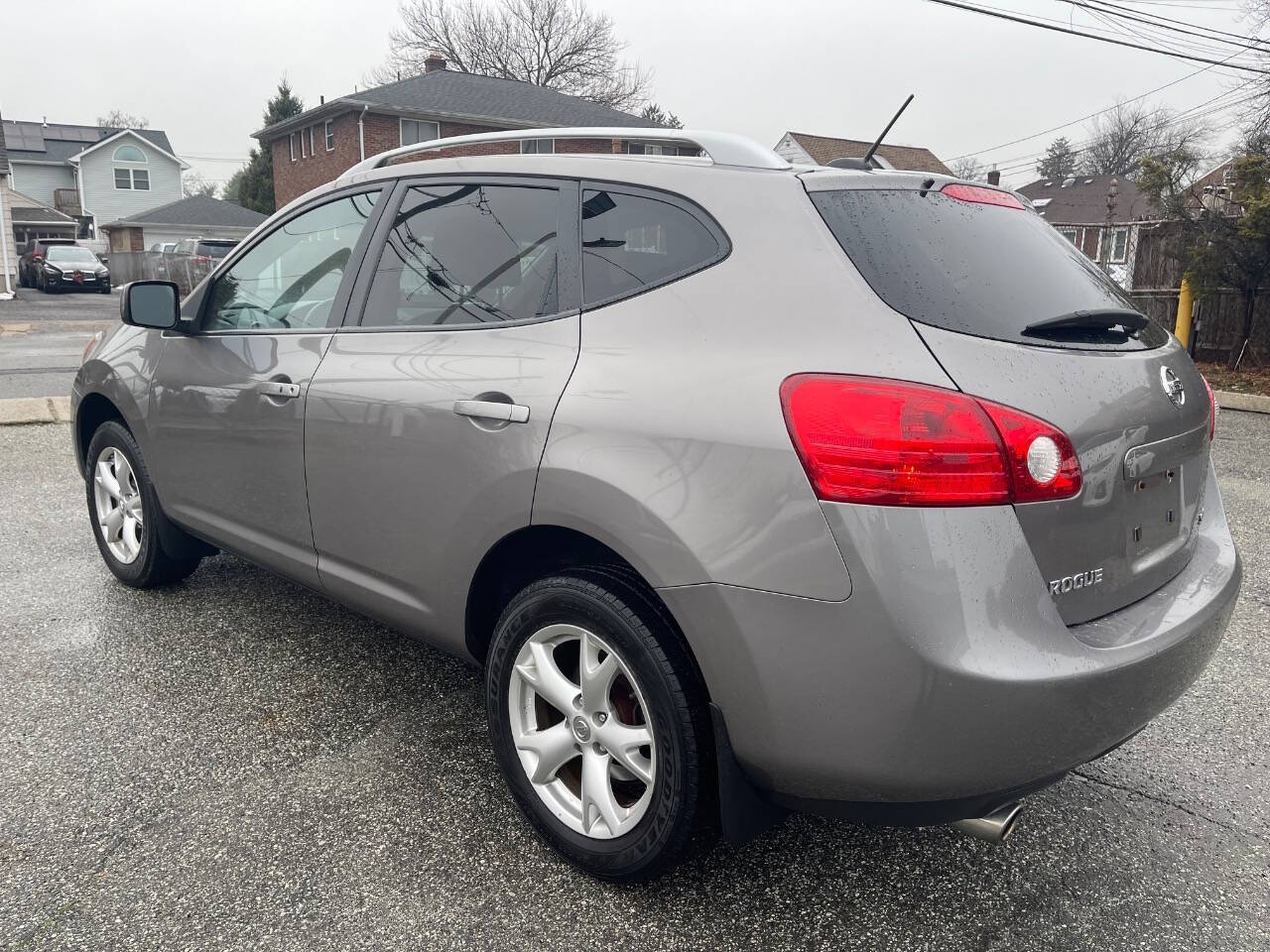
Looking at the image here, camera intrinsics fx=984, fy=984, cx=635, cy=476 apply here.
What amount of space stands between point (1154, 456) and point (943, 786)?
0.88 m

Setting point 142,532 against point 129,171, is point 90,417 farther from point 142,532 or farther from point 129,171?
point 129,171

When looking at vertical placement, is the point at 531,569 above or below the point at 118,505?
above

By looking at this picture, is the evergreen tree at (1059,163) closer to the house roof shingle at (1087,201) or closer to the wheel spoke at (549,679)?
the house roof shingle at (1087,201)

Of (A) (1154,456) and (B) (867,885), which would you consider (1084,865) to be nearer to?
(B) (867,885)

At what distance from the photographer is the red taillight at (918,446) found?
1.82m

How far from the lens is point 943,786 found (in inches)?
74.2

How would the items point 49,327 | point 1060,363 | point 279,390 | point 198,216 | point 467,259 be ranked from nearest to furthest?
point 1060,363 → point 467,259 → point 279,390 → point 49,327 → point 198,216

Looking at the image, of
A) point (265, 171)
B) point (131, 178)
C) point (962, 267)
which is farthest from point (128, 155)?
point (962, 267)

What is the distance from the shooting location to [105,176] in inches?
2206

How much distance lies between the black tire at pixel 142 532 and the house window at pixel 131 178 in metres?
60.9

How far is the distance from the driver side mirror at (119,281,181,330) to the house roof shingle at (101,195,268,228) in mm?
43432

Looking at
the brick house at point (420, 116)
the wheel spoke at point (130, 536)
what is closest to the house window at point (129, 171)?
the brick house at point (420, 116)

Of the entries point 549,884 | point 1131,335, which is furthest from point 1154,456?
point 549,884

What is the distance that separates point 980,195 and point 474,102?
35.0m
